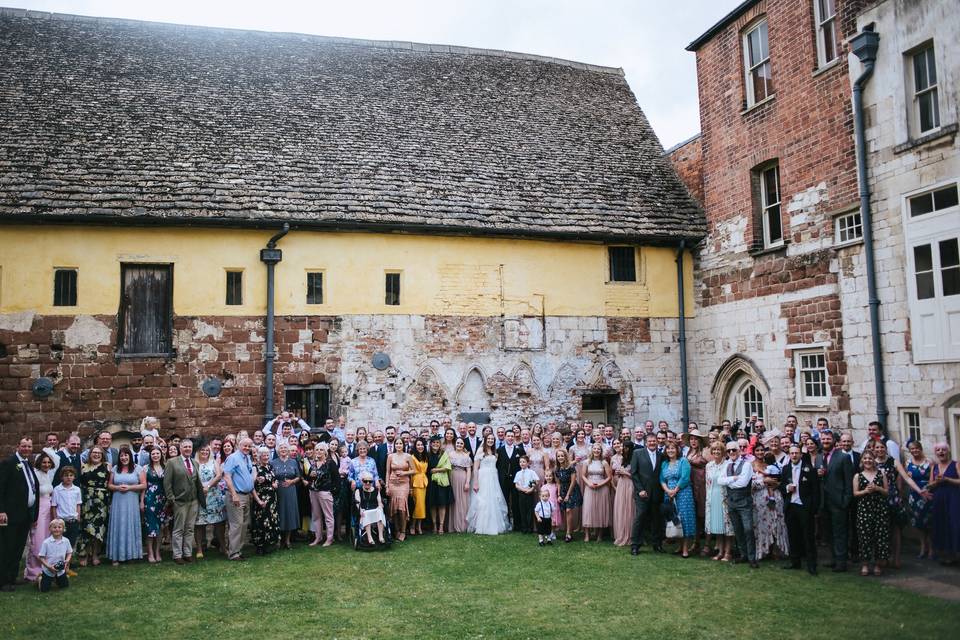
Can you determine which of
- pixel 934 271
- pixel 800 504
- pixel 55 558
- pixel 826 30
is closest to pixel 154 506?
pixel 55 558

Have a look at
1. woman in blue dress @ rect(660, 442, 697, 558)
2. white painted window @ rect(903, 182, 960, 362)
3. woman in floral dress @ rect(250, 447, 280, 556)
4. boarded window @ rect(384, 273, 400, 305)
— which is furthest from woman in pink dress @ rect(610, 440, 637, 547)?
boarded window @ rect(384, 273, 400, 305)

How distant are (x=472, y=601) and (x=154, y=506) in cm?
521

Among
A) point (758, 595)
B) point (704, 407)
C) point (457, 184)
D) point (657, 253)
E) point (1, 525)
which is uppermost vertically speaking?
point (457, 184)

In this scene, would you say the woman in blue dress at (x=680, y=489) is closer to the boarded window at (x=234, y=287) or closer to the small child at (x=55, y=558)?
the small child at (x=55, y=558)

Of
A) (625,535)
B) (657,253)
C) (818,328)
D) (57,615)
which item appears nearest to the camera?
(57,615)

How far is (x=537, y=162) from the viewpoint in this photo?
19.1m

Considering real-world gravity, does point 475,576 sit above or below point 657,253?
below

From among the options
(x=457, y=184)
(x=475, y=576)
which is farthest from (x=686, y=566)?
(x=457, y=184)

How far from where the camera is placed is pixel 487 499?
43.2ft

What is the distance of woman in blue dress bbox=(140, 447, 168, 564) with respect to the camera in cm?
1123

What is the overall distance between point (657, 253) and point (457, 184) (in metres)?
4.93

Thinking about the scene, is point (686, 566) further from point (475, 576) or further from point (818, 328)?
point (818, 328)

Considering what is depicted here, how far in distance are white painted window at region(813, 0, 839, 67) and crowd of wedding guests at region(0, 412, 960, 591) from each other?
712 centimetres

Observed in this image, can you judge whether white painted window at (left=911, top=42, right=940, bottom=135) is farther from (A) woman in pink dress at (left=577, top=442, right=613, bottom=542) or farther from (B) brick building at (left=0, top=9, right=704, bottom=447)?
(A) woman in pink dress at (left=577, top=442, right=613, bottom=542)
